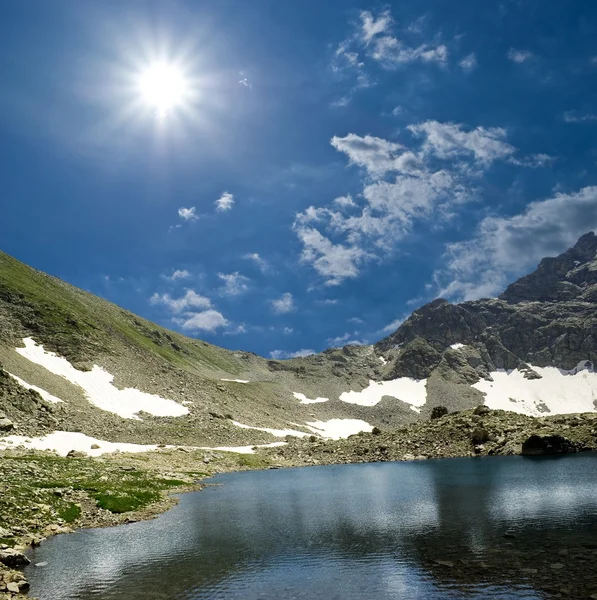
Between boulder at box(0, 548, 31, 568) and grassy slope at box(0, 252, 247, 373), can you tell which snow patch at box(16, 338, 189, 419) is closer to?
grassy slope at box(0, 252, 247, 373)

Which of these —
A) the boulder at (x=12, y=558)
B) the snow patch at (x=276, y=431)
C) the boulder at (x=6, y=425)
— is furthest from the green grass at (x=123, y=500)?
the snow patch at (x=276, y=431)

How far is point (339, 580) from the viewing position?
68.7ft

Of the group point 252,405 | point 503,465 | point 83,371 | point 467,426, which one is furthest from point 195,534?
point 252,405

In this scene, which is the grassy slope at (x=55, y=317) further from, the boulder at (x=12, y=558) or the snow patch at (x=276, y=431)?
the boulder at (x=12, y=558)

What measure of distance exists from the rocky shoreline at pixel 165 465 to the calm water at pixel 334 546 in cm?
184

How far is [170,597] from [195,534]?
44.1 feet

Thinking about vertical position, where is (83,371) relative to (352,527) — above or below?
above

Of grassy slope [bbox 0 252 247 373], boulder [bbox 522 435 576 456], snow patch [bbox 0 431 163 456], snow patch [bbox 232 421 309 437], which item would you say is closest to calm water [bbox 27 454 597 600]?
snow patch [bbox 0 431 163 456]

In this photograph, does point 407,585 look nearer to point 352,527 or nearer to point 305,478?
point 352,527

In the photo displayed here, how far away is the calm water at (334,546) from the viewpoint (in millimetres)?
20219

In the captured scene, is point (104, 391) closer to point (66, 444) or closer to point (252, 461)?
point (66, 444)

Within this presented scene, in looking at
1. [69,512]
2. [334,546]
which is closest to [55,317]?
[69,512]

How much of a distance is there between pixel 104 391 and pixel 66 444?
52.2 meters

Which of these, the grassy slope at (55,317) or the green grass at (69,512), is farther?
the grassy slope at (55,317)
